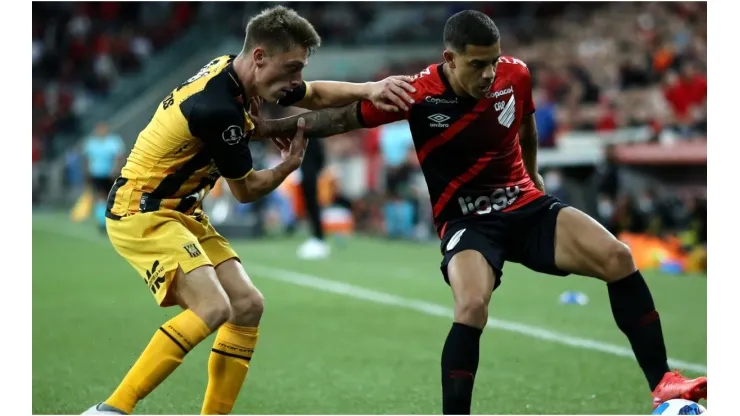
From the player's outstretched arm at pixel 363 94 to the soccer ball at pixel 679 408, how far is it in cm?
173

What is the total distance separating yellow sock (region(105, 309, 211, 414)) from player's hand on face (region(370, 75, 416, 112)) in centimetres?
128

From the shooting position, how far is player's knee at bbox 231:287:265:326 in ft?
15.8

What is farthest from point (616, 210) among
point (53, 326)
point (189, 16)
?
point (189, 16)

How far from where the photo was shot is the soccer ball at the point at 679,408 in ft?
15.0

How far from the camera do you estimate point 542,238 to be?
195 inches

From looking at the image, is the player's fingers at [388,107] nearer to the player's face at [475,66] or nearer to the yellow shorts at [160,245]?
the player's face at [475,66]

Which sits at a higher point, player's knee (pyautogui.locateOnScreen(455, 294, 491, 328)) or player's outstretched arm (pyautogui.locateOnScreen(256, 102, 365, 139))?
player's outstretched arm (pyautogui.locateOnScreen(256, 102, 365, 139))

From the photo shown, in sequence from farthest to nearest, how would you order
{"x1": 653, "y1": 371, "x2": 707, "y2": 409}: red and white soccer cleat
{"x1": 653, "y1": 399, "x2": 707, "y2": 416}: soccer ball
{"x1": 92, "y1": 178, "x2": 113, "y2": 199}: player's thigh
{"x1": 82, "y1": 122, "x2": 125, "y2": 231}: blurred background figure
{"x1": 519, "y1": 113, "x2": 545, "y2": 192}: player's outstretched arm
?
{"x1": 82, "y1": 122, "x2": 125, "y2": 231}: blurred background figure → {"x1": 92, "y1": 178, "x2": 113, "y2": 199}: player's thigh → {"x1": 519, "y1": 113, "x2": 545, "y2": 192}: player's outstretched arm → {"x1": 653, "y1": 371, "x2": 707, "y2": 409}: red and white soccer cleat → {"x1": 653, "y1": 399, "x2": 707, "y2": 416}: soccer ball

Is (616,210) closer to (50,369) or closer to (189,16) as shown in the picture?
(50,369)

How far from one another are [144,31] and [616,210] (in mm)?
20224

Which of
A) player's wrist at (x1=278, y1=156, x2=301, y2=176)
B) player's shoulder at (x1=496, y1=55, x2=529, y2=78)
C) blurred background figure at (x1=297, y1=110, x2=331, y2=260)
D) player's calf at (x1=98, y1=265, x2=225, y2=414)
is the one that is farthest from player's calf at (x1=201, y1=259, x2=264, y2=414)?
blurred background figure at (x1=297, y1=110, x2=331, y2=260)

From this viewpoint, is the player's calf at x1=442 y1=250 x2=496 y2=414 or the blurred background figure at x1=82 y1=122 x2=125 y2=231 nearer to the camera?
the player's calf at x1=442 y1=250 x2=496 y2=414

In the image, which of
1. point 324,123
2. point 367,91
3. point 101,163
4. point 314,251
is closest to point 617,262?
point 367,91

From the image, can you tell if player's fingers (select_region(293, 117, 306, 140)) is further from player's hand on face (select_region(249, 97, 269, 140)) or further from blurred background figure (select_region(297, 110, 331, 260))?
blurred background figure (select_region(297, 110, 331, 260))
